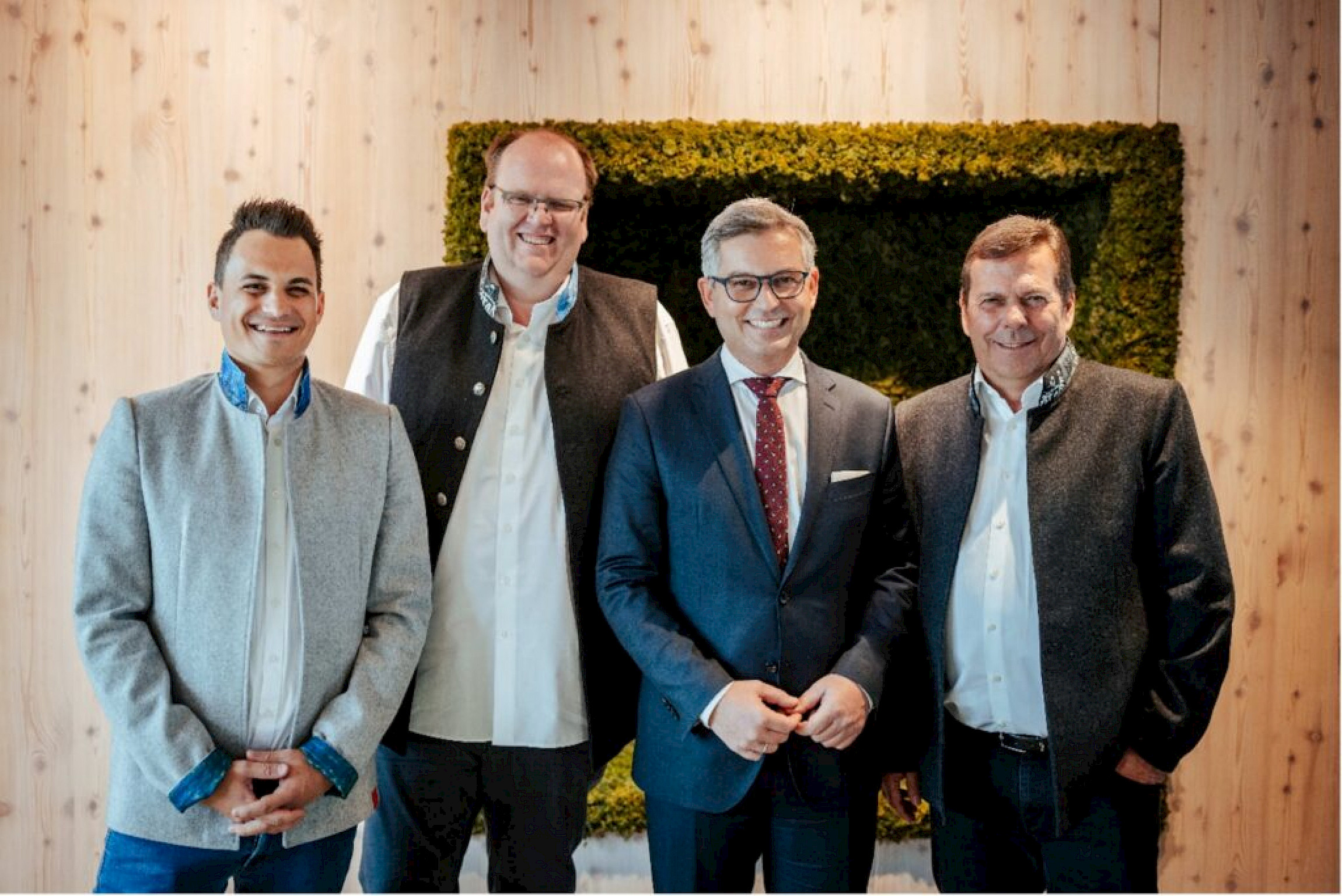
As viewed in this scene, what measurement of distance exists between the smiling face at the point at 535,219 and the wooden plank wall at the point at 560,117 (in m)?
1.09

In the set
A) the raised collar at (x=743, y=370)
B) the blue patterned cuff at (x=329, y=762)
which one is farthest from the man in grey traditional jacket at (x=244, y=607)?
the raised collar at (x=743, y=370)

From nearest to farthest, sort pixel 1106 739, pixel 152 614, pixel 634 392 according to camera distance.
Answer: pixel 152 614, pixel 1106 739, pixel 634 392

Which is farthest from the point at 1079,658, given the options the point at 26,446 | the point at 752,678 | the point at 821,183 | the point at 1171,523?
the point at 26,446

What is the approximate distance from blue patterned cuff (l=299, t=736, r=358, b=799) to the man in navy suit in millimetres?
531

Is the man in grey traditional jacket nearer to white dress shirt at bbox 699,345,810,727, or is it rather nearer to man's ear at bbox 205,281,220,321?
man's ear at bbox 205,281,220,321

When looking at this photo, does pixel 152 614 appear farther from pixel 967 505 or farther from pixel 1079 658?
pixel 1079 658

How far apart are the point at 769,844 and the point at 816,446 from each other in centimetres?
73

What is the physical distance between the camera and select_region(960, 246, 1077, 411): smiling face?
2.17 metres

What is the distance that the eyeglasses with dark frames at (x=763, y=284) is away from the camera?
7.14ft

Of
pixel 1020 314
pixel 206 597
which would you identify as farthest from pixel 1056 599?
pixel 206 597

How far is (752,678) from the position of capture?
2.11m

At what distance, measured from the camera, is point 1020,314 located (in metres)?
2.17

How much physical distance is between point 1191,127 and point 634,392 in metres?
2.19

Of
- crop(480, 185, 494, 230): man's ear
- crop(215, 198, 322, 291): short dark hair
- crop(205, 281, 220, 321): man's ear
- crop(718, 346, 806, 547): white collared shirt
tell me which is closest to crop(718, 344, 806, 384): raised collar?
crop(718, 346, 806, 547): white collared shirt
